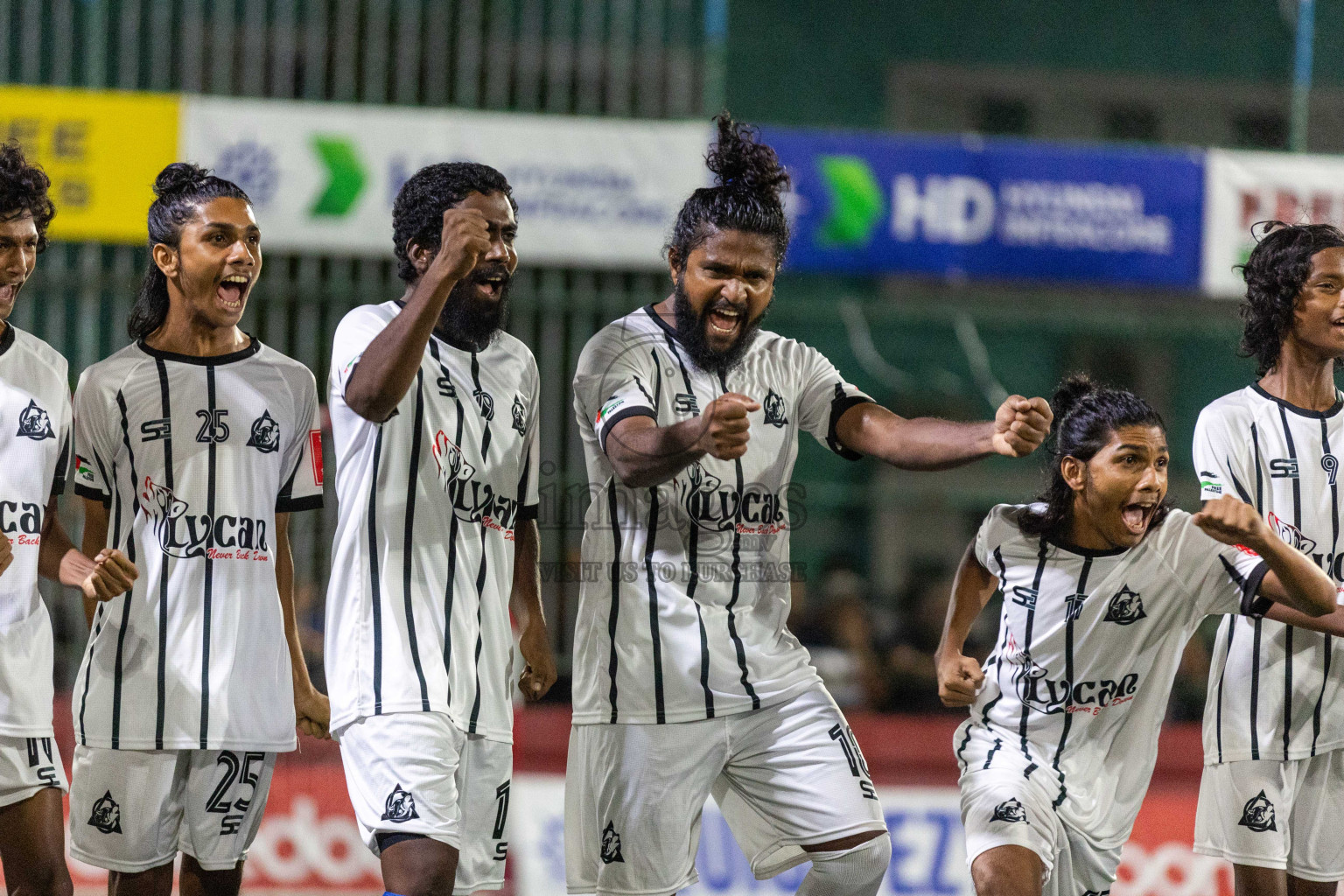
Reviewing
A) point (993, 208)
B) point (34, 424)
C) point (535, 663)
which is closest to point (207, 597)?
point (34, 424)

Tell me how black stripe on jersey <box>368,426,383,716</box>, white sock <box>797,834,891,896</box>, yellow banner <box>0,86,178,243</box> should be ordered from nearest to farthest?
1. black stripe on jersey <box>368,426,383,716</box>
2. white sock <box>797,834,891,896</box>
3. yellow banner <box>0,86,178,243</box>

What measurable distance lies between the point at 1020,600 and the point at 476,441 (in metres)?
1.75

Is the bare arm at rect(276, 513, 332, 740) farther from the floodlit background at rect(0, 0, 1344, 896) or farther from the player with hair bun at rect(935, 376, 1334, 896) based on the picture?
the floodlit background at rect(0, 0, 1344, 896)

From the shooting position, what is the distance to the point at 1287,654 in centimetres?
460

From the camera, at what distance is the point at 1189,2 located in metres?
13.3

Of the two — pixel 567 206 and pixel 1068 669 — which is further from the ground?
pixel 567 206

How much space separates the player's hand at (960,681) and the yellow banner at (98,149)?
634 cm

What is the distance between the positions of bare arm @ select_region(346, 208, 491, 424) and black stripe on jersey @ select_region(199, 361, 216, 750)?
76 cm

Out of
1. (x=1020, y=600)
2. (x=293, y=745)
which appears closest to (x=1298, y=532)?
(x=1020, y=600)

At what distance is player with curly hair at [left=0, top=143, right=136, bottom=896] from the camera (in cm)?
405

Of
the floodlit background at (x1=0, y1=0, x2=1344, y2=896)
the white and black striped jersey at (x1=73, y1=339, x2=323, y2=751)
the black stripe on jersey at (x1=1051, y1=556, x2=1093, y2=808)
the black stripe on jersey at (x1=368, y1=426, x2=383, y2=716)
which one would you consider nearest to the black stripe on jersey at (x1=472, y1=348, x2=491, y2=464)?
the black stripe on jersey at (x1=368, y1=426, x2=383, y2=716)

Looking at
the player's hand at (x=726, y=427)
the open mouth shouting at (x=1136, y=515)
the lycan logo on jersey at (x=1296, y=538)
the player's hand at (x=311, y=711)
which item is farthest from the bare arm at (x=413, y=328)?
the lycan logo on jersey at (x=1296, y=538)

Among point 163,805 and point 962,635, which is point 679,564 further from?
point 163,805

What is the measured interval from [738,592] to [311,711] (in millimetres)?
1331
